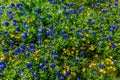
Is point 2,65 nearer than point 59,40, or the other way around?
point 2,65

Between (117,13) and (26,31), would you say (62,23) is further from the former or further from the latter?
(117,13)

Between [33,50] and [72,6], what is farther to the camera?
[72,6]

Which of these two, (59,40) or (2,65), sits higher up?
(59,40)

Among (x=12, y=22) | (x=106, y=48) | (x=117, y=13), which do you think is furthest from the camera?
(x=117, y=13)

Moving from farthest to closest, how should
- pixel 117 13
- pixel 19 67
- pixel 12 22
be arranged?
pixel 117 13 < pixel 12 22 < pixel 19 67

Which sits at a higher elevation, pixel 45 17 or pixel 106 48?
pixel 45 17

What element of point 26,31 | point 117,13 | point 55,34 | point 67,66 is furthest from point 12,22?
point 117,13
